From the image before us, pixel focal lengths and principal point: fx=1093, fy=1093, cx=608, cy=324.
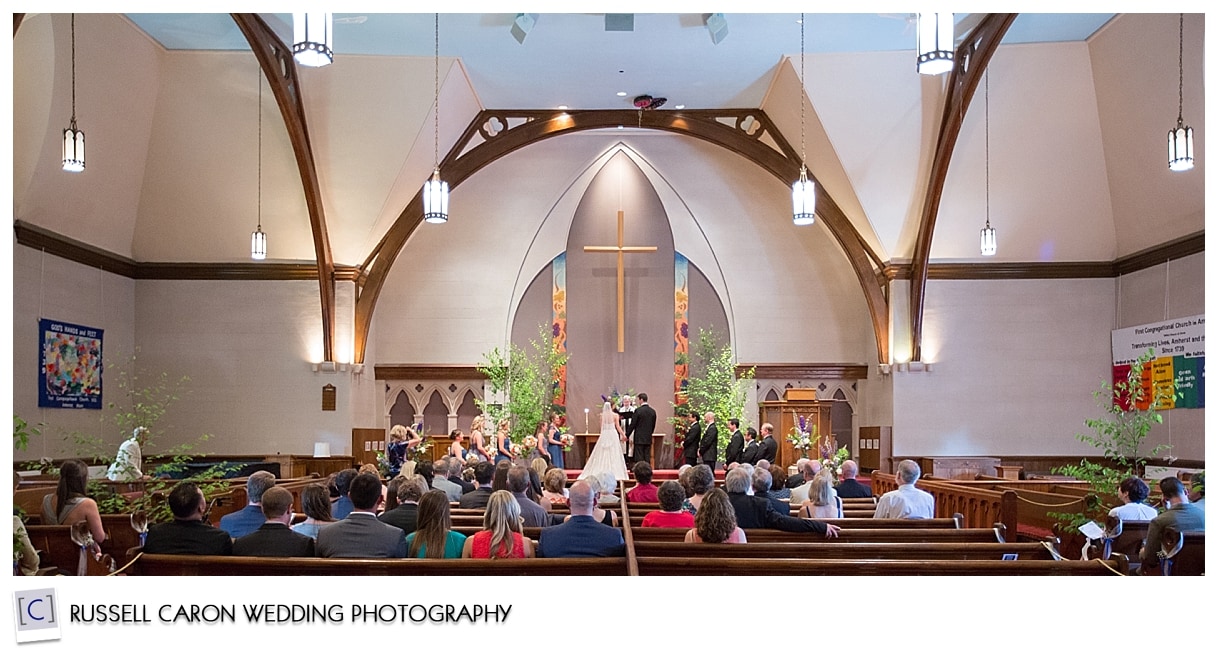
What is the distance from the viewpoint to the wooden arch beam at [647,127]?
14.1 metres

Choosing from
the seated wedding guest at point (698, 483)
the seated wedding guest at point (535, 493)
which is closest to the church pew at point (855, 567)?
the seated wedding guest at point (698, 483)

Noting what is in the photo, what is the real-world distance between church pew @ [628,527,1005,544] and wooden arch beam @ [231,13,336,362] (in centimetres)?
697

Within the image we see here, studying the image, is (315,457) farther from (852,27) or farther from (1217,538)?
(1217,538)

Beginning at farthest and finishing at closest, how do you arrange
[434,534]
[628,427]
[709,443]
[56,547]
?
[628,427]
[709,443]
[56,547]
[434,534]

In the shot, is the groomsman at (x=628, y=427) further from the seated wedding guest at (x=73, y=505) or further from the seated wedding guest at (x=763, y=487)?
the seated wedding guest at (x=73, y=505)

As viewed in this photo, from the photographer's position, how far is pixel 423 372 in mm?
15719

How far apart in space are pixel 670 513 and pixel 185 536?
237 centimetres

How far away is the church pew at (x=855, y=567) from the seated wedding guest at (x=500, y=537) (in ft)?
2.05

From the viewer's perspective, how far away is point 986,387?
14016 mm

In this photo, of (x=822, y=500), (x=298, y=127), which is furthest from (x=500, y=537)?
(x=298, y=127)

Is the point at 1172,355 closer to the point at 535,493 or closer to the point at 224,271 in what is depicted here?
the point at 535,493

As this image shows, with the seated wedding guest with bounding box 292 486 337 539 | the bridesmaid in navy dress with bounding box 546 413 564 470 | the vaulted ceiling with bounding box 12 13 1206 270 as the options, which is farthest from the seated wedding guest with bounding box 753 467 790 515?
the bridesmaid in navy dress with bounding box 546 413 564 470

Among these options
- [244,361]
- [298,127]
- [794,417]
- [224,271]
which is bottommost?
[794,417]
